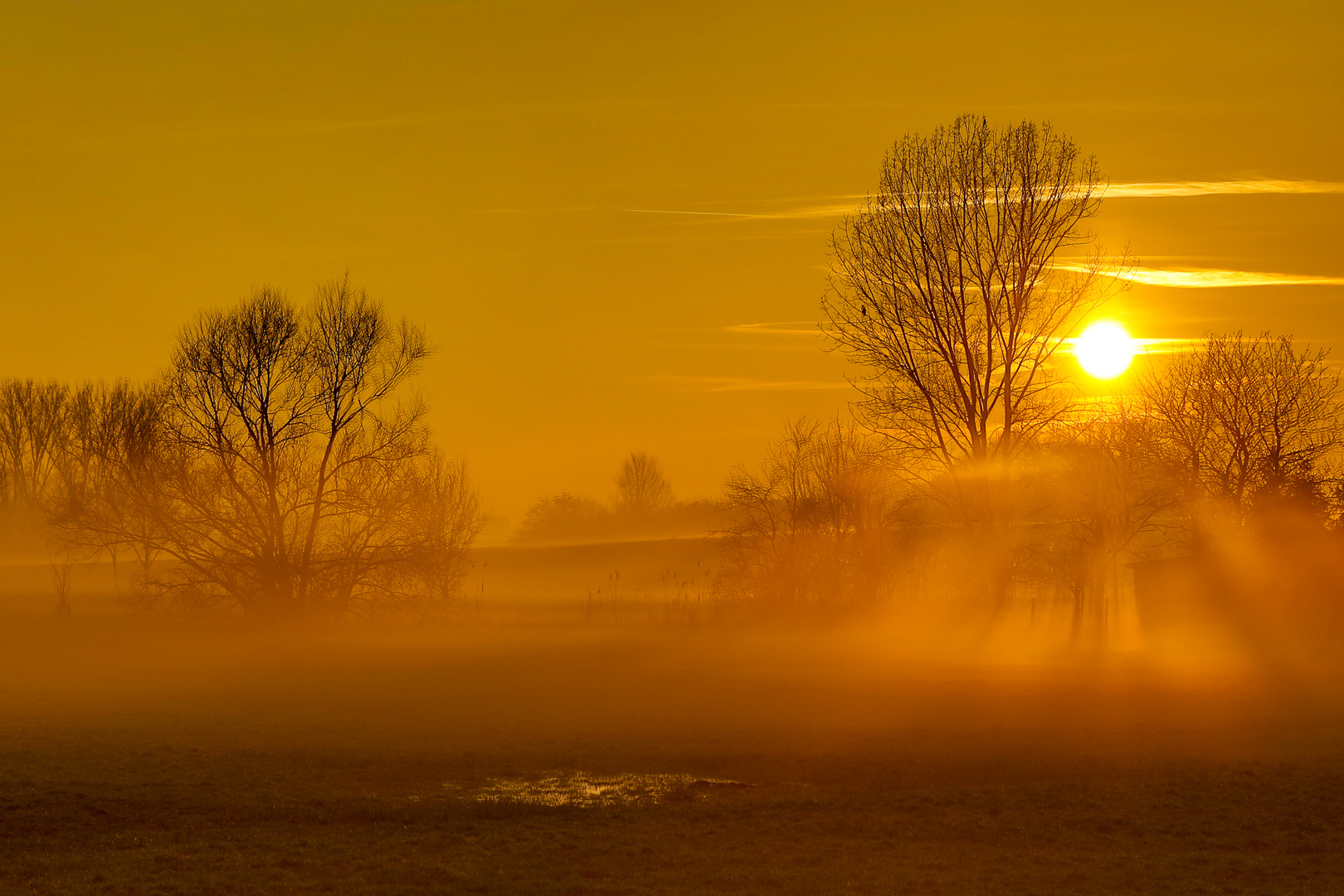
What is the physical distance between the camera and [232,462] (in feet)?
121

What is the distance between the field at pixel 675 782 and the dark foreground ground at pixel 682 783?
0.05m

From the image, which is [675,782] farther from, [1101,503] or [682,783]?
[1101,503]

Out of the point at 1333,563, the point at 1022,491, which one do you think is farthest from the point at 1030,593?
the point at 1022,491

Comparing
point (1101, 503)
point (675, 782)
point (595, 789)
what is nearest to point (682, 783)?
point (675, 782)

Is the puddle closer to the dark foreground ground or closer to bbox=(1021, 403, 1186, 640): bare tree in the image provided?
the dark foreground ground

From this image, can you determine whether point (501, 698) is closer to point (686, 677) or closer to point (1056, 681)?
point (686, 677)

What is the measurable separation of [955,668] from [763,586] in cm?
1540

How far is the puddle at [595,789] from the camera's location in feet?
42.3

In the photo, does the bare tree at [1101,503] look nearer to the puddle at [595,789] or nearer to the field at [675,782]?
the field at [675,782]

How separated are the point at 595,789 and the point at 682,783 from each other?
1.04 m

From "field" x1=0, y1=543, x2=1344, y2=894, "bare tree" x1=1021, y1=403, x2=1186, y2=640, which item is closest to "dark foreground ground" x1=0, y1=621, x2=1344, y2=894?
"field" x1=0, y1=543, x2=1344, y2=894

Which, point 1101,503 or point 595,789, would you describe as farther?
point 1101,503

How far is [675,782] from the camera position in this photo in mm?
13992

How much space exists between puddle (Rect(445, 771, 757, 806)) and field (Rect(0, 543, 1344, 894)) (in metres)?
0.05
